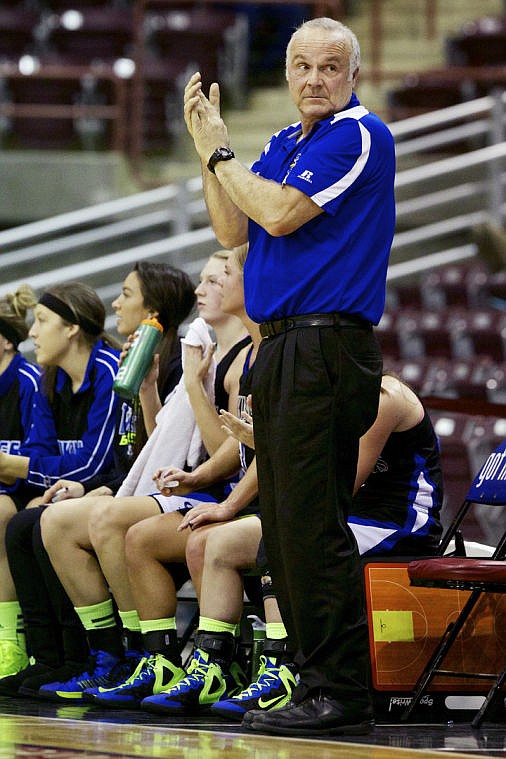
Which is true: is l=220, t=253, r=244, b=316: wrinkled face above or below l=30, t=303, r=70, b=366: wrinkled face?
above

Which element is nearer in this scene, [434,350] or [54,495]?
[54,495]

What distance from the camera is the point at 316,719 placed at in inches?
128

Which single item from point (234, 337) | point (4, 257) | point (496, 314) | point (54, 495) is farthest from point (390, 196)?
point (4, 257)

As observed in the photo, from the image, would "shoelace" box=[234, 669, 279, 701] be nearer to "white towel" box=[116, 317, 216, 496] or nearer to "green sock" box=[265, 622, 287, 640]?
"green sock" box=[265, 622, 287, 640]

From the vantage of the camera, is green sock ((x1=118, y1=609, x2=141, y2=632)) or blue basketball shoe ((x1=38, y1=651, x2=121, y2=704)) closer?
blue basketball shoe ((x1=38, y1=651, x2=121, y2=704))

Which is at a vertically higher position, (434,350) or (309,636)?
(309,636)

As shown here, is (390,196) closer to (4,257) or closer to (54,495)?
(54,495)

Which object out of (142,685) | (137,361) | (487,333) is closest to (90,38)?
(487,333)

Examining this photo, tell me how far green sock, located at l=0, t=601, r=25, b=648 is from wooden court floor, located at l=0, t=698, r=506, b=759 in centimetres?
90

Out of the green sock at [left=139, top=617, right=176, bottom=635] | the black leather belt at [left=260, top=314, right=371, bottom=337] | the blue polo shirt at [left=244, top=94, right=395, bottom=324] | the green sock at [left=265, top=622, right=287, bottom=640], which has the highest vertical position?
the blue polo shirt at [left=244, top=94, right=395, bottom=324]

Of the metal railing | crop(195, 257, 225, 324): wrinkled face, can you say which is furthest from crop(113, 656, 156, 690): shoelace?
the metal railing

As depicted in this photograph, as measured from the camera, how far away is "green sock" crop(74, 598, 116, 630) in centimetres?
440

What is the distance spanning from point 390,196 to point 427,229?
6041mm

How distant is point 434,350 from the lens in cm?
816
